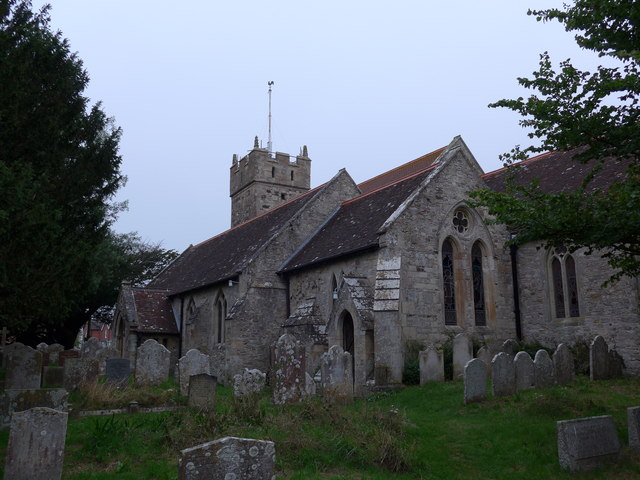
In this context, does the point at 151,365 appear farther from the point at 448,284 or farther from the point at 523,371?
the point at 448,284

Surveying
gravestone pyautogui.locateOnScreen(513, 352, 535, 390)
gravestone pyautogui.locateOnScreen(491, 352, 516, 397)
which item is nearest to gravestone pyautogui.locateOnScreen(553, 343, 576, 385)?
gravestone pyautogui.locateOnScreen(513, 352, 535, 390)

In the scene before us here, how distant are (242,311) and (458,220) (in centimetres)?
844

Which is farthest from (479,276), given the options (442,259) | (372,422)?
(372,422)

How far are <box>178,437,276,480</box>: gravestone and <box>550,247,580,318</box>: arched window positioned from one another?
14639mm

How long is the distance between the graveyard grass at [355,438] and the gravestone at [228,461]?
2.81 m

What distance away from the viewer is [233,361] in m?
21.1

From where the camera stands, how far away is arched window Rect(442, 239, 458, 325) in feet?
60.1

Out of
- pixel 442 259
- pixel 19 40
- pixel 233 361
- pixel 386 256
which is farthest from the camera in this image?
pixel 233 361

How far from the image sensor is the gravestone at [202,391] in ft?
35.7

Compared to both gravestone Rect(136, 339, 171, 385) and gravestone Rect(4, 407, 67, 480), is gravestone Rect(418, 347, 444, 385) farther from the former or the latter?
gravestone Rect(4, 407, 67, 480)

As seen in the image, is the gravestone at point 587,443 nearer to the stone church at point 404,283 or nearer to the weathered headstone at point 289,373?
the weathered headstone at point 289,373

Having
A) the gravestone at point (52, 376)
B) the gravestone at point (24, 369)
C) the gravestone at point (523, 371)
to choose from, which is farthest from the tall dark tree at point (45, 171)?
the gravestone at point (523, 371)

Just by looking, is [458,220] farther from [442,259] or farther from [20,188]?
[20,188]

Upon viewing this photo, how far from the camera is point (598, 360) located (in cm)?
1488
